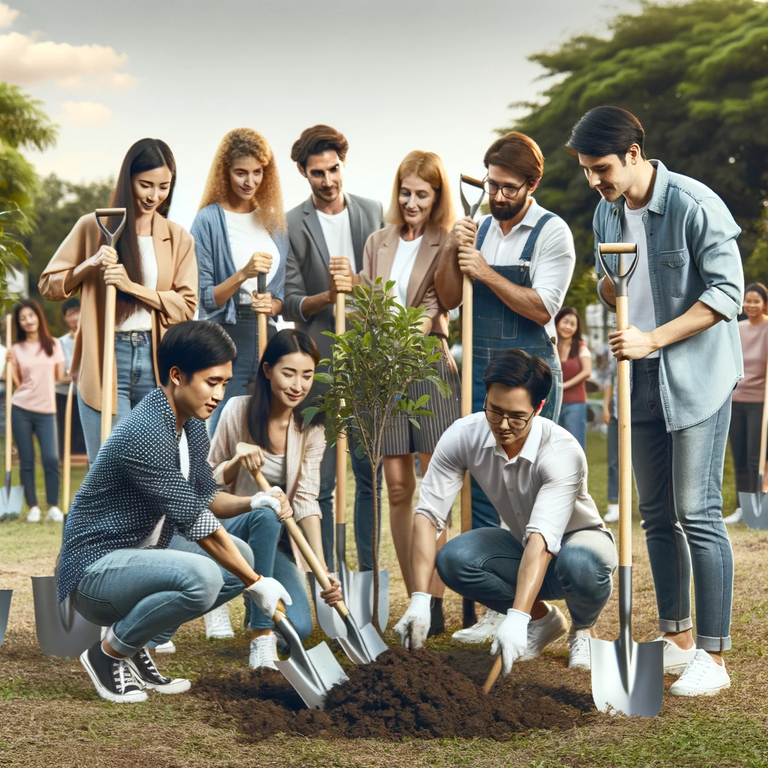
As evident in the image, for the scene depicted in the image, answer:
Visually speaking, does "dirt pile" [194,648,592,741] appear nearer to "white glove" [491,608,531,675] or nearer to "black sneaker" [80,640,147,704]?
"white glove" [491,608,531,675]

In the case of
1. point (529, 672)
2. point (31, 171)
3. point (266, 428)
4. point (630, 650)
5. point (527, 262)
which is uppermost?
point (31, 171)

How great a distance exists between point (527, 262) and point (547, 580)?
1324 millimetres

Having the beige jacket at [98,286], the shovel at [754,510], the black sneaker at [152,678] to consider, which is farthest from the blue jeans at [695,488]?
the shovel at [754,510]

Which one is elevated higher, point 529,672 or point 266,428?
point 266,428

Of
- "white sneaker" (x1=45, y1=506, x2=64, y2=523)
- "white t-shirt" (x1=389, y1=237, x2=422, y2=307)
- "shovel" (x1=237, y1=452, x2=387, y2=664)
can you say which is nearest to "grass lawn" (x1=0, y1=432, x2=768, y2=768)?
"shovel" (x1=237, y1=452, x2=387, y2=664)

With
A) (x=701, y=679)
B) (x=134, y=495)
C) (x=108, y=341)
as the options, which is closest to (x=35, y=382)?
(x=108, y=341)

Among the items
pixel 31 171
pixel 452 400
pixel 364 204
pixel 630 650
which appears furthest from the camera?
pixel 31 171

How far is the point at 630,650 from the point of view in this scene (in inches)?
132

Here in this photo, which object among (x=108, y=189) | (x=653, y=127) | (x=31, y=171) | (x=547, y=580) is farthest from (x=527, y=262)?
(x=108, y=189)

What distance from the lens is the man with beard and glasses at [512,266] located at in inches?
165

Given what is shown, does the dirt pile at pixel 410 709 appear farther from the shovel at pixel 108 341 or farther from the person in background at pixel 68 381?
the person in background at pixel 68 381

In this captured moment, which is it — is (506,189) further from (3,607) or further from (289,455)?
(3,607)

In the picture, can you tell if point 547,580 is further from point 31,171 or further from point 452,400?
point 31,171

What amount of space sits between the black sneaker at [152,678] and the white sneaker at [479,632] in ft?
4.01
